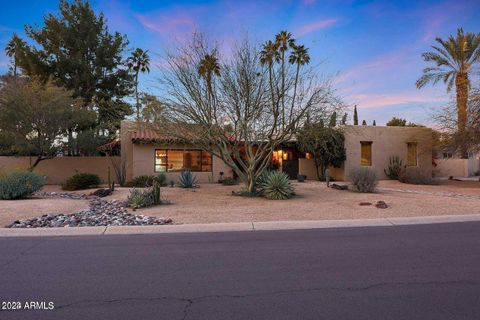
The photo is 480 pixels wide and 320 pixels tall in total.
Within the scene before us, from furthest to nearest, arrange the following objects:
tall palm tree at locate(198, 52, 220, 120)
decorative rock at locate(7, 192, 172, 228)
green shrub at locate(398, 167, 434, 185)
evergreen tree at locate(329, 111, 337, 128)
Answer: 1. green shrub at locate(398, 167, 434, 185)
2. evergreen tree at locate(329, 111, 337, 128)
3. tall palm tree at locate(198, 52, 220, 120)
4. decorative rock at locate(7, 192, 172, 228)

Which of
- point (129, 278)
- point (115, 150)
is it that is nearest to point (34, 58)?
point (115, 150)

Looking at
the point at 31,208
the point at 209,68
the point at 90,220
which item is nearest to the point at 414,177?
the point at 209,68

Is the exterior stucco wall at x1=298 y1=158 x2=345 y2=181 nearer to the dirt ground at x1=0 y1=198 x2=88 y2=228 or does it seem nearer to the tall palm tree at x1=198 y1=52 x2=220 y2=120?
the tall palm tree at x1=198 y1=52 x2=220 y2=120

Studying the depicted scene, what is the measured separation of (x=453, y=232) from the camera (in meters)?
9.52

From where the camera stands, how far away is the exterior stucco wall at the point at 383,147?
2688 cm

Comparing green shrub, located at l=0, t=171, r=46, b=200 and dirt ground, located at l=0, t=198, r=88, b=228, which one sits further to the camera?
green shrub, located at l=0, t=171, r=46, b=200

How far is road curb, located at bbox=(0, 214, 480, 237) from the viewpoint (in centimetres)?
973

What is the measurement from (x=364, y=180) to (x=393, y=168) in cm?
1031

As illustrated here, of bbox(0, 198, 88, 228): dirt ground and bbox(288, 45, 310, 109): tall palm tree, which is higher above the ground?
bbox(288, 45, 310, 109): tall palm tree

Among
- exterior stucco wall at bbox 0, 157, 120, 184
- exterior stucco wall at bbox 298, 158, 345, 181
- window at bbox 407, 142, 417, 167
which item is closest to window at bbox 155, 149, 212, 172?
exterior stucco wall at bbox 0, 157, 120, 184

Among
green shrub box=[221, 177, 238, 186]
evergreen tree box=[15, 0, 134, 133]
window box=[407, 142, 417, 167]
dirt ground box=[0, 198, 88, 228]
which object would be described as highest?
evergreen tree box=[15, 0, 134, 133]

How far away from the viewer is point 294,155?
2989 centimetres

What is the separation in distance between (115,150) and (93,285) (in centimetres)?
2644

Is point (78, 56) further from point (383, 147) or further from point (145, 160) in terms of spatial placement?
point (383, 147)
